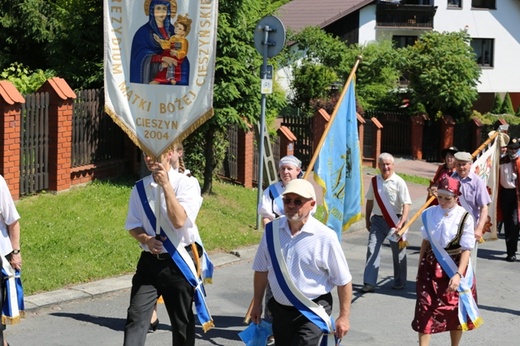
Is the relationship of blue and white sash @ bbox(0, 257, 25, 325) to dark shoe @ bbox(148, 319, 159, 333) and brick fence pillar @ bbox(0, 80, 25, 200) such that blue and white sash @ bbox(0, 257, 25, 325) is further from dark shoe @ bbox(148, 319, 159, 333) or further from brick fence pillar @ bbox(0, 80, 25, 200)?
brick fence pillar @ bbox(0, 80, 25, 200)

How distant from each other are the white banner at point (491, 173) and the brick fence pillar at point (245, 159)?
6.26m

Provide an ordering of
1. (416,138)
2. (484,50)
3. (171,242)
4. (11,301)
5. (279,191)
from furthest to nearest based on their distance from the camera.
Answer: (484,50), (416,138), (279,191), (11,301), (171,242)

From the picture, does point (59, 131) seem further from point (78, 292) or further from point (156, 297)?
point (156, 297)

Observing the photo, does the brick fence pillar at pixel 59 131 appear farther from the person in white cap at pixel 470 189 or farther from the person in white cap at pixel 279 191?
the person in white cap at pixel 279 191

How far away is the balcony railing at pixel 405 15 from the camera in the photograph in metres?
43.9

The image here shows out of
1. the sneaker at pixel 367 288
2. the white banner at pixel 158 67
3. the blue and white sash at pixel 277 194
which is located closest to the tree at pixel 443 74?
the sneaker at pixel 367 288

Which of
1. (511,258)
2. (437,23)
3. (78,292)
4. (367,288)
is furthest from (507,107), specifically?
(78,292)

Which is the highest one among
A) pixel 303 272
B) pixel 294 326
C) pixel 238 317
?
pixel 303 272

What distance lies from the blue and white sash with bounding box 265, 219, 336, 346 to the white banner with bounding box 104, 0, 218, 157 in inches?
45.2

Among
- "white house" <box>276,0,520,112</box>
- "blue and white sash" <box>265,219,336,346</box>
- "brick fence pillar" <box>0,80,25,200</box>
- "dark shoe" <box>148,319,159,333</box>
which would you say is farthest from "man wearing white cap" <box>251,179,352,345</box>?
"white house" <box>276,0,520,112</box>

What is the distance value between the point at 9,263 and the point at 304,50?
96.0ft

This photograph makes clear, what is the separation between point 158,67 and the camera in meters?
7.49

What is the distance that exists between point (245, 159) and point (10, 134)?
621 cm

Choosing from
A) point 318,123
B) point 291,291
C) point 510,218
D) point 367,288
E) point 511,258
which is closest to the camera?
point 291,291
